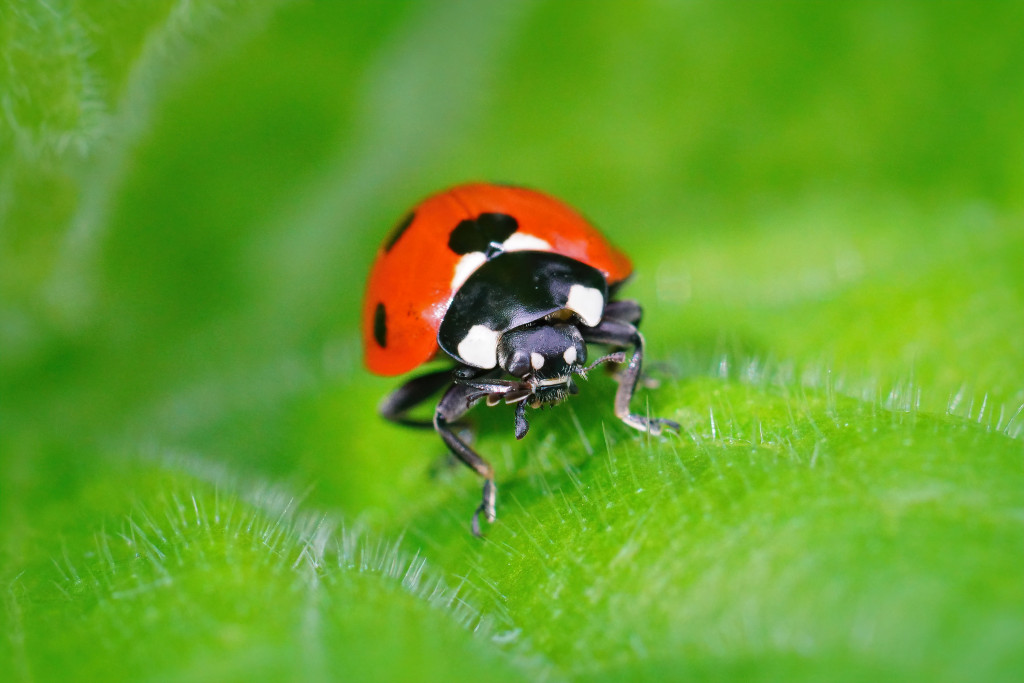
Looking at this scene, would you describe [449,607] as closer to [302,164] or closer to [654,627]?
[654,627]

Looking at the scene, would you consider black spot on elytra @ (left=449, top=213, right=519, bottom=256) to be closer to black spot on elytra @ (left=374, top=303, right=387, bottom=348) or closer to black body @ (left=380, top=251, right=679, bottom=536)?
black body @ (left=380, top=251, right=679, bottom=536)

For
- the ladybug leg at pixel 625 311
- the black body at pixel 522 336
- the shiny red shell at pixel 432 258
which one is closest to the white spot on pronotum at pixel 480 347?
the black body at pixel 522 336

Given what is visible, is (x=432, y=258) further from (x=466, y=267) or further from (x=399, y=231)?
(x=399, y=231)

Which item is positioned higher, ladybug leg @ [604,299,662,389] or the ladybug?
ladybug leg @ [604,299,662,389]

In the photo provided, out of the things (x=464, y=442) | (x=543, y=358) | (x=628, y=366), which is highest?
(x=628, y=366)

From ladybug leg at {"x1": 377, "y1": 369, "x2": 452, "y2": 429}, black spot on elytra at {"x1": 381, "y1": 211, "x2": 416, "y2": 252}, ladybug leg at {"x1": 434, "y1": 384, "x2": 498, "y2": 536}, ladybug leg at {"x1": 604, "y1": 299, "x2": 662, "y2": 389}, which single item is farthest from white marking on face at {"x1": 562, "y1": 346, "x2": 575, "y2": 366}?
black spot on elytra at {"x1": 381, "y1": 211, "x2": 416, "y2": 252}

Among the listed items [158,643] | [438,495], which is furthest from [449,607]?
[438,495]

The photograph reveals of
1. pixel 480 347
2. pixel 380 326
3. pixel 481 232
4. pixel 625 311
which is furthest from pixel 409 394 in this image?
pixel 625 311
